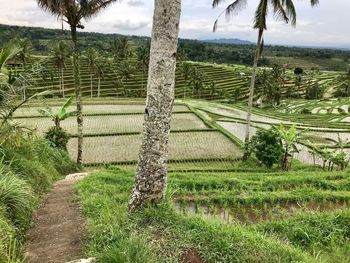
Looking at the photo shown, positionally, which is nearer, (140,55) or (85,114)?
(85,114)

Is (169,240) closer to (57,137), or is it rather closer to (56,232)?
(56,232)

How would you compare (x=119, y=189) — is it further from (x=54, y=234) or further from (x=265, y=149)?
(x=265, y=149)

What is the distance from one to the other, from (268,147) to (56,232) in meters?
11.8

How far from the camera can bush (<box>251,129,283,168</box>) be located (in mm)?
15836

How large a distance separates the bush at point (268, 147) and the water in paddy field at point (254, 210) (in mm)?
6976

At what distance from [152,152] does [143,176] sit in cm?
37

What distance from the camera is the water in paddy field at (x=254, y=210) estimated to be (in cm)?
786

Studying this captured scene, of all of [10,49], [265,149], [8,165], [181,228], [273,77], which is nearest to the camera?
[181,228]

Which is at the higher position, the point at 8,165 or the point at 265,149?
the point at 8,165

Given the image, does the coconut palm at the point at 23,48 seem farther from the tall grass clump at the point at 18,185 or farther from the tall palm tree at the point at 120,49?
the tall palm tree at the point at 120,49

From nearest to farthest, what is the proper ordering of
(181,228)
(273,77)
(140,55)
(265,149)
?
(181,228), (265,149), (140,55), (273,77)

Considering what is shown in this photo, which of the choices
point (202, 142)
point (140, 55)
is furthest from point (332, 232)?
point (140, 55)

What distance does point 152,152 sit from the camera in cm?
519

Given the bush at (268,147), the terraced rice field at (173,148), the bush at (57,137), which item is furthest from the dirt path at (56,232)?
the terraced rice field at (173,148)
